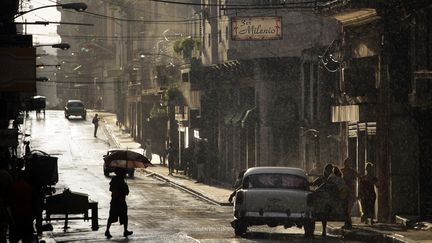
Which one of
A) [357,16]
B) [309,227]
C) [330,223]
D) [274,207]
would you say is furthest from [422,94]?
[357,16]

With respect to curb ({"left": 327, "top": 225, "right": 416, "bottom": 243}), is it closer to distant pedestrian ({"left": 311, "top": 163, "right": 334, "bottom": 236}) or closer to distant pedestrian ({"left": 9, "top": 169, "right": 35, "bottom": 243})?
distant pedestrian ({"left": 311, "top": 163, "right": 334, "bottom": 236})

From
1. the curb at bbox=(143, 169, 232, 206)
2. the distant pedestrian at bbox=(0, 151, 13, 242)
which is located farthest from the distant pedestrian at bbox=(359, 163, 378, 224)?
the distant pedestrian at bbox=(0, 151, 13, 242)

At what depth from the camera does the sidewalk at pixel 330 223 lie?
1190 inches

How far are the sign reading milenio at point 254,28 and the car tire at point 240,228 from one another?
960 inches

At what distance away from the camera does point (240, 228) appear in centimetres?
3022

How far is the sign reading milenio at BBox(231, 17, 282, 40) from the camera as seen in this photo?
53.9 metres

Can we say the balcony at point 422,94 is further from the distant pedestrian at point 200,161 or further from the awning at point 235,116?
the distant pedestrian at point 200,161

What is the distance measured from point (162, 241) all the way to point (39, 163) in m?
14.2

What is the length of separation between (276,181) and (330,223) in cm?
554

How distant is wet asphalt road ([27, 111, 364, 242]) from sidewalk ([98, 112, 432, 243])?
2.33 ft

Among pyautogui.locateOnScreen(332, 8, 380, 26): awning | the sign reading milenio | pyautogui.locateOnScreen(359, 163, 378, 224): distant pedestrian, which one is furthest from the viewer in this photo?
the sign reading milenio

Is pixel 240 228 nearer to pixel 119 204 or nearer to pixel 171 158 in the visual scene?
pixel 119 204

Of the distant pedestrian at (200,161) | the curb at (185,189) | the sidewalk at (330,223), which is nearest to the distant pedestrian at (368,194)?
the sidewalk at (330,223)

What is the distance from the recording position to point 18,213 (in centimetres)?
2545
